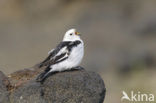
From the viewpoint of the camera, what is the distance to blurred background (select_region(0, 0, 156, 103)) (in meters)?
26.4

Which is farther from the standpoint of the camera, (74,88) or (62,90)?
(74,88)

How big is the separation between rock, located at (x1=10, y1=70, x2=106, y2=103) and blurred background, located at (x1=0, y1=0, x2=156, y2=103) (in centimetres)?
912

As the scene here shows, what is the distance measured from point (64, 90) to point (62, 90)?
37mm

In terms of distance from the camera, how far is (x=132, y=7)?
31562mm

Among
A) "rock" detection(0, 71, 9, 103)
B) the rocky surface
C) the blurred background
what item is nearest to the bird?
the rocky surface

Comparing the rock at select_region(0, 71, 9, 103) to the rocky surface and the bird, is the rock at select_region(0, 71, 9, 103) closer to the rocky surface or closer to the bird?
the rocky surface

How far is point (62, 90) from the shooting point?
14188 millimetres

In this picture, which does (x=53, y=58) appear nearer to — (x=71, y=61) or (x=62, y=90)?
(x=71, y=61)

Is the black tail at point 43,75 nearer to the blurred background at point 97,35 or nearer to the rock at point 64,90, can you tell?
the rock at point 64,90

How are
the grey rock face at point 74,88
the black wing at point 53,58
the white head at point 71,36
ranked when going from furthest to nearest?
the white head at point 71,36 < the black wing at point 53,58 < the grey rock face at point 74,88

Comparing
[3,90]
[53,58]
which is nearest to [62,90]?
[53,58]

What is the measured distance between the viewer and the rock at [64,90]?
13852mm

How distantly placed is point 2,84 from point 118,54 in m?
14.3

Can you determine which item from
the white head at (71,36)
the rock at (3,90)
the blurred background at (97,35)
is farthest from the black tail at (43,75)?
the blurred background at (97,35)
